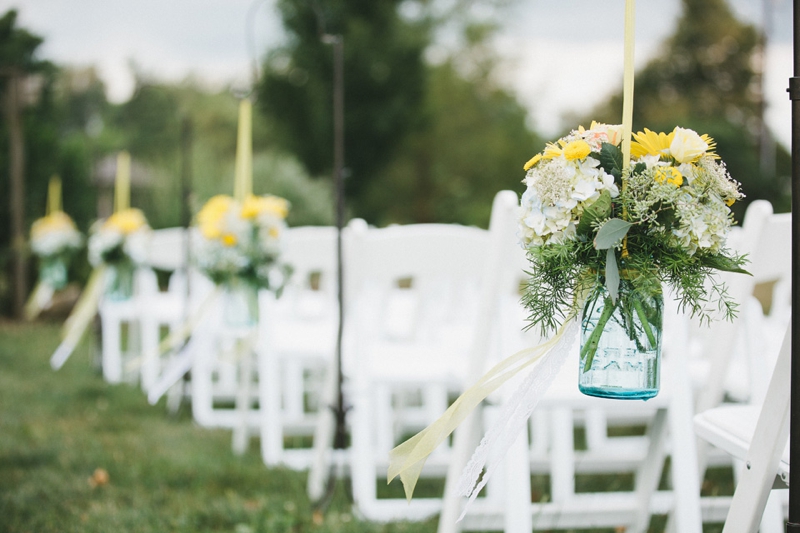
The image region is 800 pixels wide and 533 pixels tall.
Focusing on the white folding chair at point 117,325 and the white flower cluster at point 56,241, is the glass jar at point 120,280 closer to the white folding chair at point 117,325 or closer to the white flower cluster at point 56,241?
the white folding chair at point 117,325

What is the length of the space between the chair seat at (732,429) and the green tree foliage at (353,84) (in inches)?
538

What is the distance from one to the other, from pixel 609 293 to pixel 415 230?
1393mm

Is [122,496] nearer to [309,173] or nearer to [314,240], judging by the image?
[314,240]

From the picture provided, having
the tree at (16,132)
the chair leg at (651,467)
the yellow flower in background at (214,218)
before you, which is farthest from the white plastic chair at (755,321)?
the tree at (16,132)

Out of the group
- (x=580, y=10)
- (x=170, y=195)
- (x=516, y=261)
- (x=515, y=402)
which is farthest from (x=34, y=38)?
(x=580, y=10)

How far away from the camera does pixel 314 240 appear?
343cm

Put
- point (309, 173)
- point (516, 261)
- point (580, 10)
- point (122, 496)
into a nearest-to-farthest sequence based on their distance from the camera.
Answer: point (516, 261) → point (122, 496) → point (309, 173) → point (580, 10)

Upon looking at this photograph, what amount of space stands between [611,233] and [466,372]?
1157 millimetres

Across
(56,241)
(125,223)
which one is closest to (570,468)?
(125,223)

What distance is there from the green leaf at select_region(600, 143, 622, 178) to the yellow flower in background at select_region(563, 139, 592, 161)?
31 mm

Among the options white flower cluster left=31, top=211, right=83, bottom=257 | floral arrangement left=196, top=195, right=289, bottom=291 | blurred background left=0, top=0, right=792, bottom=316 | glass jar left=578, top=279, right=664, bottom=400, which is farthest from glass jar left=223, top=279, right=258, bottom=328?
white flower cluster left=31, top=211, right=83, bottom=257

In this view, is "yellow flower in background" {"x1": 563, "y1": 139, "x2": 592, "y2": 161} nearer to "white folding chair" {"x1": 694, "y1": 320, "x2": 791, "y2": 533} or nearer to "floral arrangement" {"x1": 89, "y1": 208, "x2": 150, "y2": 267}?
"white folding chair" {"x1": 694, "y1": 320, "x2": 791, "y2": 533}

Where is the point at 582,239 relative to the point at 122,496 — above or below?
above

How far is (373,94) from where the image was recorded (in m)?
15.2
